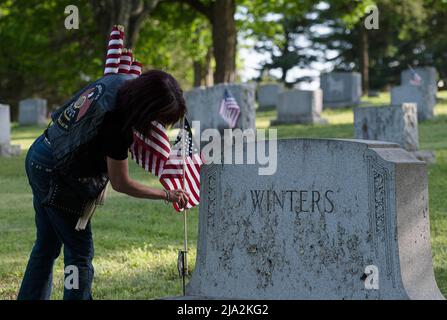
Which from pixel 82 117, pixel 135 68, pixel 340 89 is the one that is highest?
pixel 340 89

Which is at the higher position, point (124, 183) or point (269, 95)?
point (269, 95)

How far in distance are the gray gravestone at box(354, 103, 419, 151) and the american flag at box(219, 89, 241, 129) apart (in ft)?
12.1

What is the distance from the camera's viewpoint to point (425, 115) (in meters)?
22.6

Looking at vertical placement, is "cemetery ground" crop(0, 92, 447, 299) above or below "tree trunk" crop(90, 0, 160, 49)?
below

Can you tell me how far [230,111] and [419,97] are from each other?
7.10 m

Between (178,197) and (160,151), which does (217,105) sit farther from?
(178,197)

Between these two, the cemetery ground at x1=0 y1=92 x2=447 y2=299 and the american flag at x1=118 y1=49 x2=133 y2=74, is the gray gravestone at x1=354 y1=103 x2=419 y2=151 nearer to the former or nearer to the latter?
the cemetery ground at x1=0 y1=92 x2=447 y2=299

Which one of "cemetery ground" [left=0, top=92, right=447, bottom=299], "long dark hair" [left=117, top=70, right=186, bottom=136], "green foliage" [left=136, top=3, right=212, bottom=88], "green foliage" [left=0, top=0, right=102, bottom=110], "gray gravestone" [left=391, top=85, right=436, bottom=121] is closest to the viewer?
"long dark hair" [left=117, top=70, right=186, bottom=136]

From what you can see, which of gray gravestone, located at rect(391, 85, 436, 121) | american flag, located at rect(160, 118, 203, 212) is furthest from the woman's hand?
gray gravestone, located at rect(391, 85, 436, 121)

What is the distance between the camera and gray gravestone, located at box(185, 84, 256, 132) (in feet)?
58.4

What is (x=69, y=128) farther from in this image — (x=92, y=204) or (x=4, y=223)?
(x=4, y=223)

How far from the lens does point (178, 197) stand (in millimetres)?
5109

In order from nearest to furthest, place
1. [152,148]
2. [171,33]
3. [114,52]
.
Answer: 1. [152,148]
2. [114,52]
3. [171,33]

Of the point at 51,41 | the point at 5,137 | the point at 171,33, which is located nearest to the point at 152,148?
the point at 5,137
